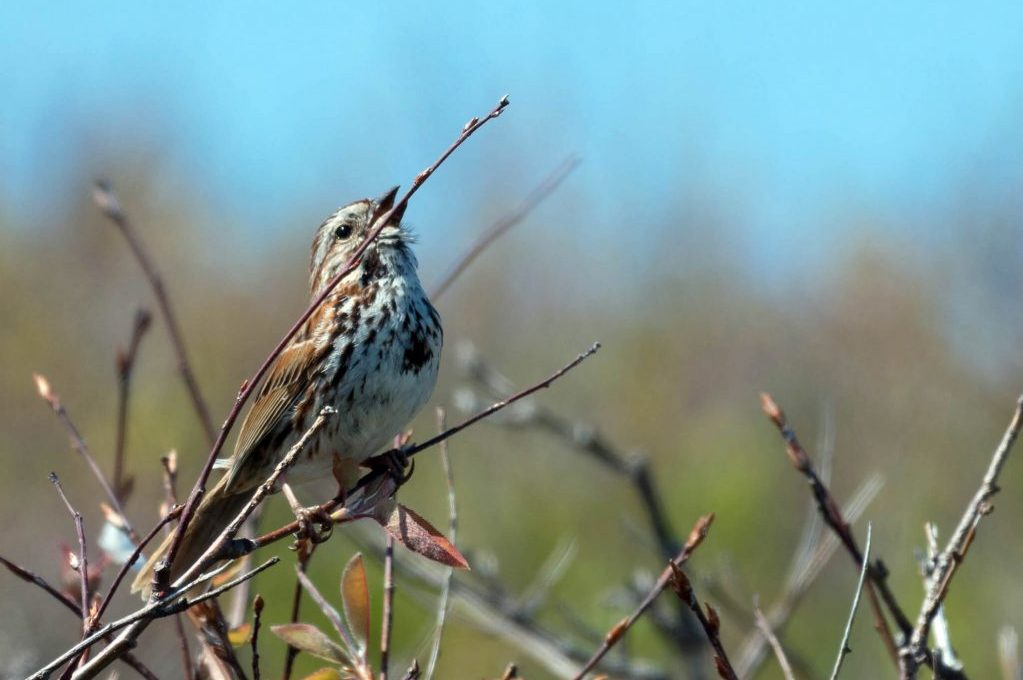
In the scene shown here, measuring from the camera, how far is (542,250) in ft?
35.2

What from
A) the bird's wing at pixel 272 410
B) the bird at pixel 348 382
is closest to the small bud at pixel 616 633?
the bird at pixel 348 382

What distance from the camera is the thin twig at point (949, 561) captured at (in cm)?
201

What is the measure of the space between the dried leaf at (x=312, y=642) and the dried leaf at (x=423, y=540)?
0.19 meters

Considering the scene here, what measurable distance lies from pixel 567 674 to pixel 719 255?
799cm

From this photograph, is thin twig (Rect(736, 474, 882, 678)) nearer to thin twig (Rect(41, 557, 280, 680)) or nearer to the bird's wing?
the bird's wing

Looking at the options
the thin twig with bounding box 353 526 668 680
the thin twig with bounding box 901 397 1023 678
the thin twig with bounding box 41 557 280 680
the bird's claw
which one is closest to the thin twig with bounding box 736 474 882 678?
the thin twig with bounding box 353 526 668 680

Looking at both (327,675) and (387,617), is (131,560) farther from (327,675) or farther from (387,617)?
(387,617)

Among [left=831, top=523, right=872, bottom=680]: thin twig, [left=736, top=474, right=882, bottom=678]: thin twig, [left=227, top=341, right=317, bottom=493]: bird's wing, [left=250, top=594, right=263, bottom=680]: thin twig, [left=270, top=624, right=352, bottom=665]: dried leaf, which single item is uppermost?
[left=736, top=474, right=882, bottom=678]: thin twig

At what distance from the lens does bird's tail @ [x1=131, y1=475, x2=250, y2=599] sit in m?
3.19

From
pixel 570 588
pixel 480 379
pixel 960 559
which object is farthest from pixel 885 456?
pixel 960 559

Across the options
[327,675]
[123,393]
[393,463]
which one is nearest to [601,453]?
[393,463]

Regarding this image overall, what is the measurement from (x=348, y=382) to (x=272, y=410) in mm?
266

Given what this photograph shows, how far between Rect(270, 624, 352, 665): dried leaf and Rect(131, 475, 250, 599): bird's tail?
3.06 ft

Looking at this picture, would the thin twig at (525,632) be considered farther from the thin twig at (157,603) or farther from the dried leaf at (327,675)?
the thin twig at (157,603)
